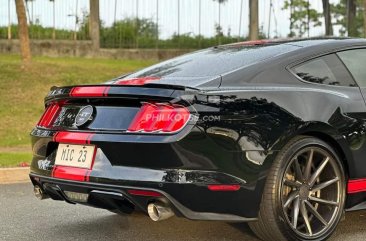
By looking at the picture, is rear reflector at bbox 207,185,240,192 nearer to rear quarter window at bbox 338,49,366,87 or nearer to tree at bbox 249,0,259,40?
rear quarter window at bbox 338,49,366,87

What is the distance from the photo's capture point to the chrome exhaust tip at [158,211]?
142 inches

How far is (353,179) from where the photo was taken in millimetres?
4223

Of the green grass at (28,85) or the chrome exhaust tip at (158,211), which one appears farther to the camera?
the green grass at (28,85)

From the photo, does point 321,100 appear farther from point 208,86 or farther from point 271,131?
point 208,86

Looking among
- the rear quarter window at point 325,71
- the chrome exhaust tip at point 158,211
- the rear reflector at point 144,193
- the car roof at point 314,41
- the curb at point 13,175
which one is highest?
the car roof at point 314,41

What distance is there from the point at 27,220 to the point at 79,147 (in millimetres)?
1511

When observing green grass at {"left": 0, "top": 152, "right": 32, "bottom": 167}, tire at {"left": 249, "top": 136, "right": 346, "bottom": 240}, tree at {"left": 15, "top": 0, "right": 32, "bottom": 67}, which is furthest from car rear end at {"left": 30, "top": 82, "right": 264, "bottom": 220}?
tree at {"left": 15, "top": 0, "right": 32, "bottom": 67}

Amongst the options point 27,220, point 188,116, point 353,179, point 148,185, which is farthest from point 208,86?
point 27,220

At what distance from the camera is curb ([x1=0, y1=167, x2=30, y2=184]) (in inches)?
287

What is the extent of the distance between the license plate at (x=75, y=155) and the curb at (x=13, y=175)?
351cm

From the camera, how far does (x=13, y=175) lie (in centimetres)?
737

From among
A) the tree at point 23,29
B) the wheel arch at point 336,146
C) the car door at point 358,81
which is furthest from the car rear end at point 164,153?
Result: the tree at point 23,29

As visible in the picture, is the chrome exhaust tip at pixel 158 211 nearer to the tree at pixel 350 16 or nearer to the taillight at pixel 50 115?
the taillight at pixel 50 115

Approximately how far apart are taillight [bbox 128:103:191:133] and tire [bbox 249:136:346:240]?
694 mm
